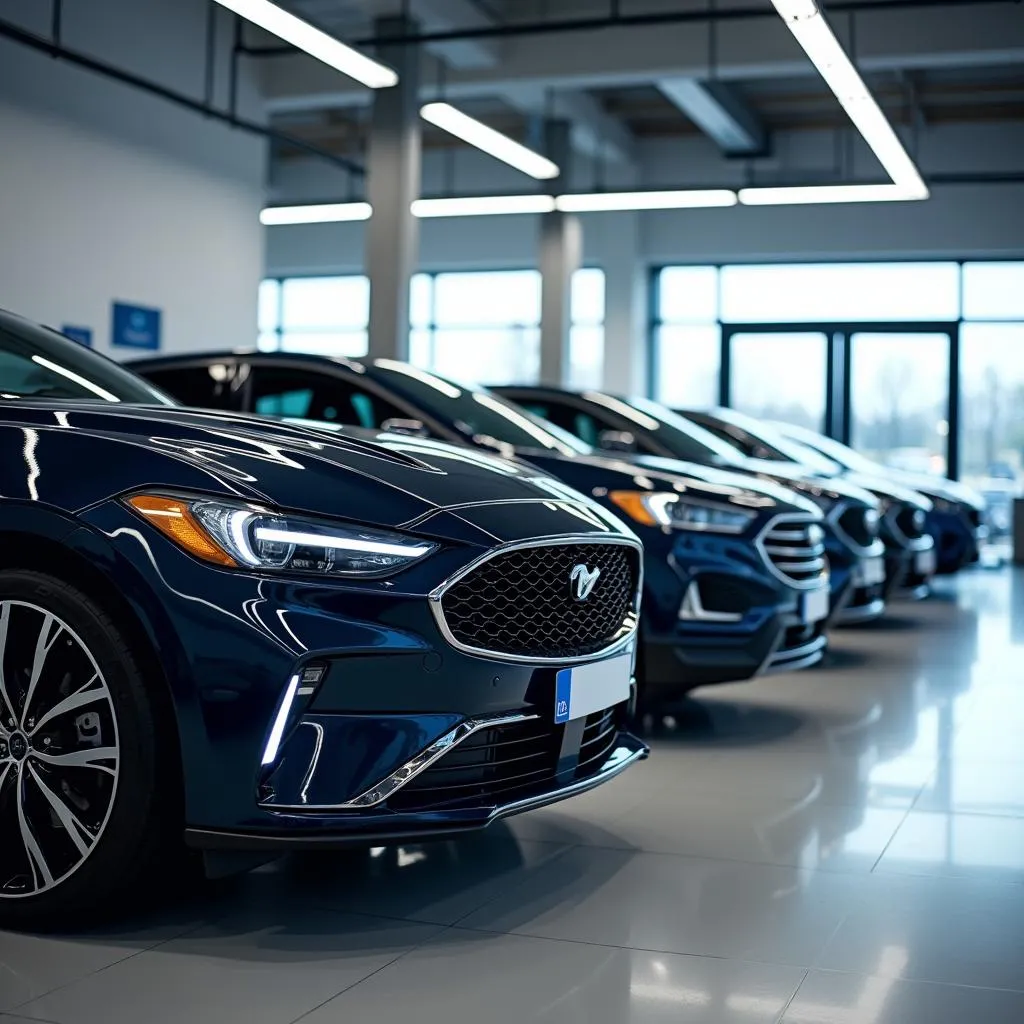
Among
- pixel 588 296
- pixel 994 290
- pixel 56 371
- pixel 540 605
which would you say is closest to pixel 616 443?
pixel 56 371

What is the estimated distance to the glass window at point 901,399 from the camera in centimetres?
1944

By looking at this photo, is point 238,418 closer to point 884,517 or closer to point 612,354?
point 884,517

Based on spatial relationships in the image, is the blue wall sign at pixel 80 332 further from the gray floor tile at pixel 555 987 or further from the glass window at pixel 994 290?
the glass window at pixel 994 290

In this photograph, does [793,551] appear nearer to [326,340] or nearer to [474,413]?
[474,413]

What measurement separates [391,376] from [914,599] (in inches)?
286

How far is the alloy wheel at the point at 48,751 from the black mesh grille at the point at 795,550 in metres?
2.90

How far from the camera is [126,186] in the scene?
38.9ft

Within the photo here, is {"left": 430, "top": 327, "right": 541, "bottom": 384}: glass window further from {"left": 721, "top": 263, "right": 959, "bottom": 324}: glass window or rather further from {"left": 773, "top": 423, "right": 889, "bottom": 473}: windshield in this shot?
{"left": 773, "top": 423, "right": 889, "bottom": 473}: windshield

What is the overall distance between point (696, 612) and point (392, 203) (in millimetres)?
8692

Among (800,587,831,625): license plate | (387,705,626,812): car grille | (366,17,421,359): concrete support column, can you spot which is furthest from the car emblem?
(366,17,421,359): concrete support column

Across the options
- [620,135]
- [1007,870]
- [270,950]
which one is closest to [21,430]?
[270,950]

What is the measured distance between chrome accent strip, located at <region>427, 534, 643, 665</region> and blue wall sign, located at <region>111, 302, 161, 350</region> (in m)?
9.22

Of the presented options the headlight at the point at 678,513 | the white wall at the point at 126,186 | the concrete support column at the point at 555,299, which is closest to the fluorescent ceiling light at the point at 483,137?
the white wall at the point at 126,186

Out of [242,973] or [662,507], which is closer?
[242,973]
